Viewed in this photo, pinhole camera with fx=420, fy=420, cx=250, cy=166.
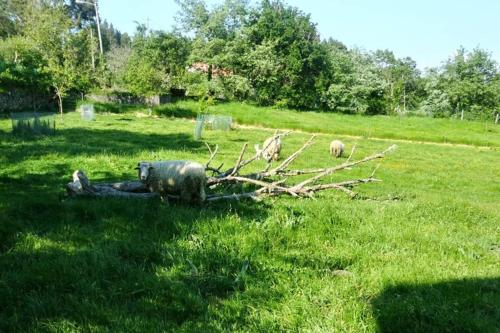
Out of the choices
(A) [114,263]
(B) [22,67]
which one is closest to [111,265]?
(A) [114,263]

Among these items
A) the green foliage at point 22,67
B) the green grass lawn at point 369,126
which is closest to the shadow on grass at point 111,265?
the green grass lawn at point 369,126

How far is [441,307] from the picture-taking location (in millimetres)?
4523

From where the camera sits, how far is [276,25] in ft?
192

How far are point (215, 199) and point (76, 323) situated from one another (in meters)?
4.31

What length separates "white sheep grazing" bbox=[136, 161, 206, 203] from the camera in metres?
7.75

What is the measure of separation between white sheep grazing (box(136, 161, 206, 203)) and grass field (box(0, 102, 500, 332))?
1.18ft

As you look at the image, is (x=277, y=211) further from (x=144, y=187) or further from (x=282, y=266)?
(x=144, y=187)

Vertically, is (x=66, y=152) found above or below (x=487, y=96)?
below

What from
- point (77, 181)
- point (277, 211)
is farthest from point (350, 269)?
point (77, 181)

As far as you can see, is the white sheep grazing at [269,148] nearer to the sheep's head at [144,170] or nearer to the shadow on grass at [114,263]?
the shadow on grass at [114,263]

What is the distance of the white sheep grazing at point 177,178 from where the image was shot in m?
7.75

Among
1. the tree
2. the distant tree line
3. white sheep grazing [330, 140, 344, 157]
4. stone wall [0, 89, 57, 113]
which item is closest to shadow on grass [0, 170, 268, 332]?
white sheep grazing [330, 140, 344, 157]

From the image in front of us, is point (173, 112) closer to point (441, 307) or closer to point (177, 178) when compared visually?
point (177, 178)

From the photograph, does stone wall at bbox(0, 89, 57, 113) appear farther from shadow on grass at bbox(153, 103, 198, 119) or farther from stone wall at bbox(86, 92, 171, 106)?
shadow on grass at bbox(153, 103, 198, 119)
